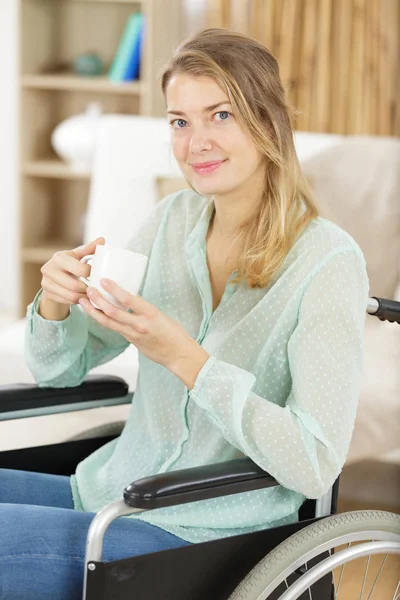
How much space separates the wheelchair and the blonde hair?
0.50ft

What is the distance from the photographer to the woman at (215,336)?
112cm

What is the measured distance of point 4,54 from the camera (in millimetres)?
4320

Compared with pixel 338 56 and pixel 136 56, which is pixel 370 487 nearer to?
pixel 338 56

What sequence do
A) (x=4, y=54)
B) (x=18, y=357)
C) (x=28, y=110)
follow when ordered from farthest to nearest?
(x=4, y=54), (x=28, y=110), (x=18, y=357)

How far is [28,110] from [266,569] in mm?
3155

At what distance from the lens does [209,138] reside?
4.11 ft

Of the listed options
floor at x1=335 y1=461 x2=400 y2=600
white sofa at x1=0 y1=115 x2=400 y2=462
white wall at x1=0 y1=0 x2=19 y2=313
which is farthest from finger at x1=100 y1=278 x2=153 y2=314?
white wall at x1=0 y1=0 x2=19 y2=313

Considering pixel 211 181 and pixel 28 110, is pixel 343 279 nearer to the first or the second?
pixel 211 181

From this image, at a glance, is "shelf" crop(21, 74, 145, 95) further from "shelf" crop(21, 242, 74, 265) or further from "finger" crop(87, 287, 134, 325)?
"finger" crop(87, 287, 134, 325)

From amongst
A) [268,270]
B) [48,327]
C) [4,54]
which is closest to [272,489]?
[268,270]

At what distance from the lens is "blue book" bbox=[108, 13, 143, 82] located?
12.2ft

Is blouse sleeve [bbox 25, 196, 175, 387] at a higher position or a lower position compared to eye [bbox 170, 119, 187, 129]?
lower

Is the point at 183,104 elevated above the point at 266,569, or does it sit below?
above

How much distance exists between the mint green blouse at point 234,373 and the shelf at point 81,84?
7.81ft
